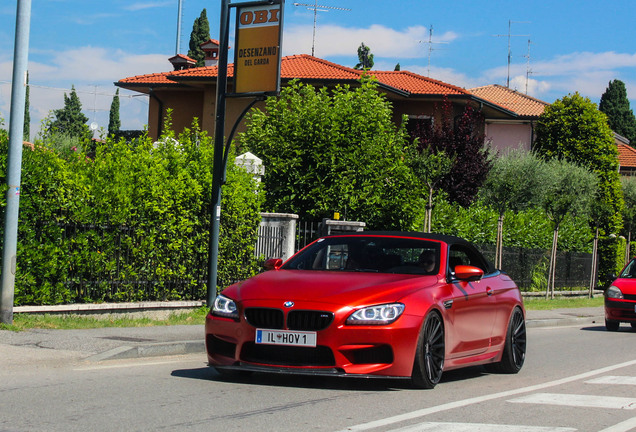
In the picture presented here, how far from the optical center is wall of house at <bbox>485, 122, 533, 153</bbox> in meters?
53.9

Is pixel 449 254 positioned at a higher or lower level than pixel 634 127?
lower

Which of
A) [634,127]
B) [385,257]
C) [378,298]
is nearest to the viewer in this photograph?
[378,298]

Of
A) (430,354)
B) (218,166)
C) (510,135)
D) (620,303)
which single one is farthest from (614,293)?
(510,135)

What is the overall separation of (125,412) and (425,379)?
2.85 m

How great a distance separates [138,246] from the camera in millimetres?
15125

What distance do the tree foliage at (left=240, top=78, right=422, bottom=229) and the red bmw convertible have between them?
13.2 metres

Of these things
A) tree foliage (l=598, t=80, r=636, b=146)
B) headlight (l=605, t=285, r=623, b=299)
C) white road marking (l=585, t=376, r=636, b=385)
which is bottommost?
white road marking (l=585, t=376, r=636, b=385)

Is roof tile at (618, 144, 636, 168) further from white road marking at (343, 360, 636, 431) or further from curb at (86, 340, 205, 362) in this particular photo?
curb at (86, 340, 205, 362)

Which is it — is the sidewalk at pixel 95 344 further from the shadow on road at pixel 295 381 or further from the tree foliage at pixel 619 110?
the tree foliage at pixel 619 110

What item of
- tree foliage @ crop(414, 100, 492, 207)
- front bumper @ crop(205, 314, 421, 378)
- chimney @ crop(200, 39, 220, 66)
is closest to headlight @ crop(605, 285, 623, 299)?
front bumper @ crop(205, 314, 421, 378)

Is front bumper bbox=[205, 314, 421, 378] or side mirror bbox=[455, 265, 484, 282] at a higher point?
side mirror bbox=[455, 265, 484, 282]

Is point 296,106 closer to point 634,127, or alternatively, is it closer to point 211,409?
point 211,409

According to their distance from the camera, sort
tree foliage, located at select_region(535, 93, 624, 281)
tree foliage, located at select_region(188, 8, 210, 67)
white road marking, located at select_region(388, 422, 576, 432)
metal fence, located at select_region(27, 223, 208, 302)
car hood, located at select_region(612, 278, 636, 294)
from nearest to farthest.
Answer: white road marking, located at select_region(388, 422, 576, 432) < metal fence, located at select_region(27, 223, 208, 302) < car hood, located at select_region(612, 278, 636, 294) < tree foliage, located at select_region(535, 93, 624, 281) < tree foliage, located at select_region(188, 8, 210, 67)

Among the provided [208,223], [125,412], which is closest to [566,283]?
[208,223]
